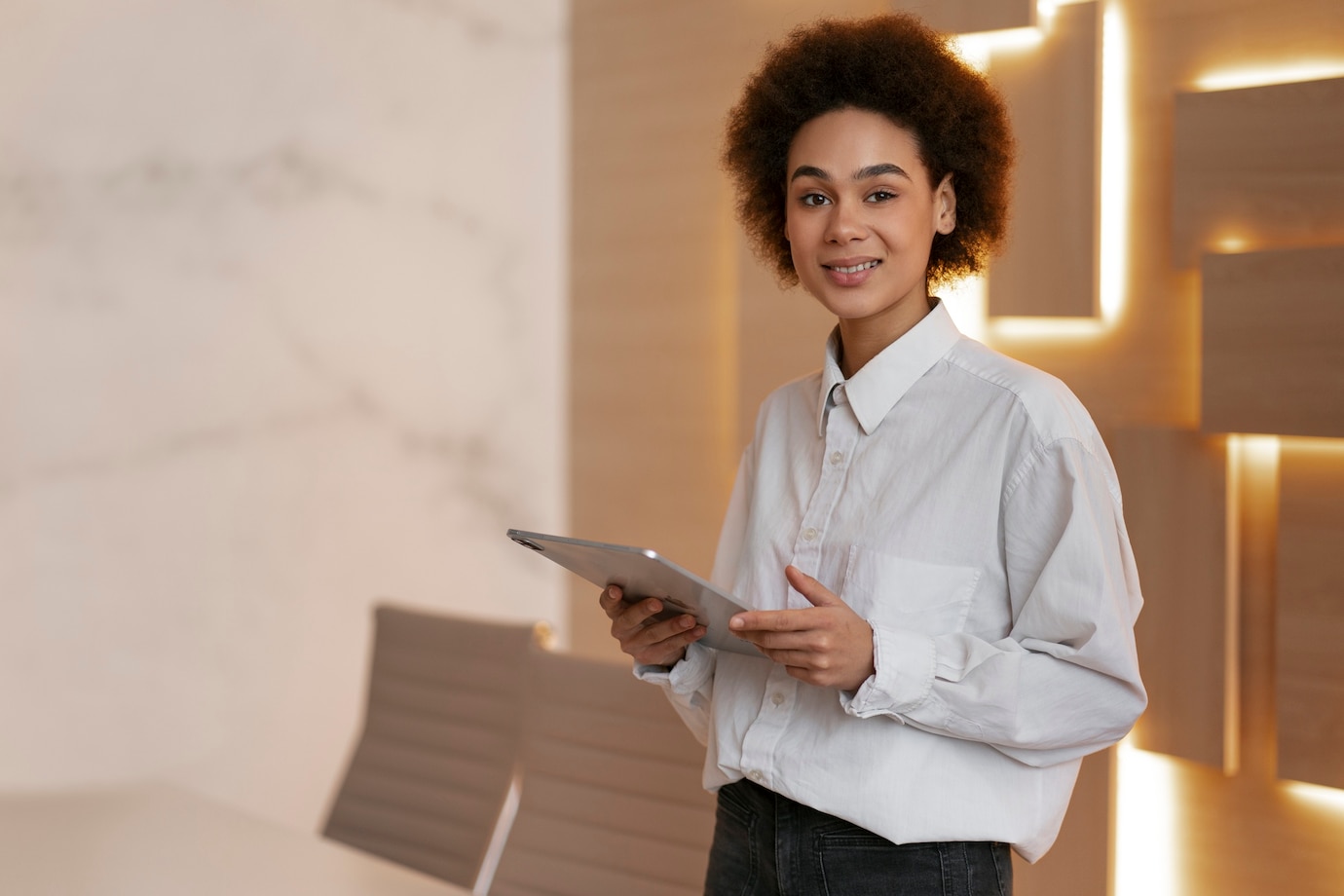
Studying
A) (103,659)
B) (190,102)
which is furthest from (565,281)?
(103,659)

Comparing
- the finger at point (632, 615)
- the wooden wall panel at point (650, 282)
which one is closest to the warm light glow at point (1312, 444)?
the finger at point (632, 615)

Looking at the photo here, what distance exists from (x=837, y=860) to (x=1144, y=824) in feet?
4.51

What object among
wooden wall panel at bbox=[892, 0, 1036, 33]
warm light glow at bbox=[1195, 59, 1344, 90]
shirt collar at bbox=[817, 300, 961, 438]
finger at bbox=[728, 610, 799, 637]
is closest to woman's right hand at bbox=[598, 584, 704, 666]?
finger at bbox=[728, 610, 799, 637]

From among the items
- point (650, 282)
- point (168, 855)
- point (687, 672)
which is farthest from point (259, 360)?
point (687, 672)

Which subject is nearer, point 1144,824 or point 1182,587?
point 1182,587

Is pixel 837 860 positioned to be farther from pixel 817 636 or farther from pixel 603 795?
pixel 603 795

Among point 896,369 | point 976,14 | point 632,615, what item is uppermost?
point 976,14

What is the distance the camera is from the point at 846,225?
57.4 inches

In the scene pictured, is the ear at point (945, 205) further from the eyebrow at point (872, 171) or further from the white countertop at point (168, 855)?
the white countertop at point (168, 855)

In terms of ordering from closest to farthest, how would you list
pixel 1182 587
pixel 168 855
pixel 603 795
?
pixel 168 855
pixel 603 795
pixel 1182 587

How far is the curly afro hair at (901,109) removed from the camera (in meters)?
1.53

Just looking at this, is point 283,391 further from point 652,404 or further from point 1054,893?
point 1054,893

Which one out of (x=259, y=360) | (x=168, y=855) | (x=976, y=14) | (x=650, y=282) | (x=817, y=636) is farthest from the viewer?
(x=650, y=282)

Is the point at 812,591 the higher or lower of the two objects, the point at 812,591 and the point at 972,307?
the lower
